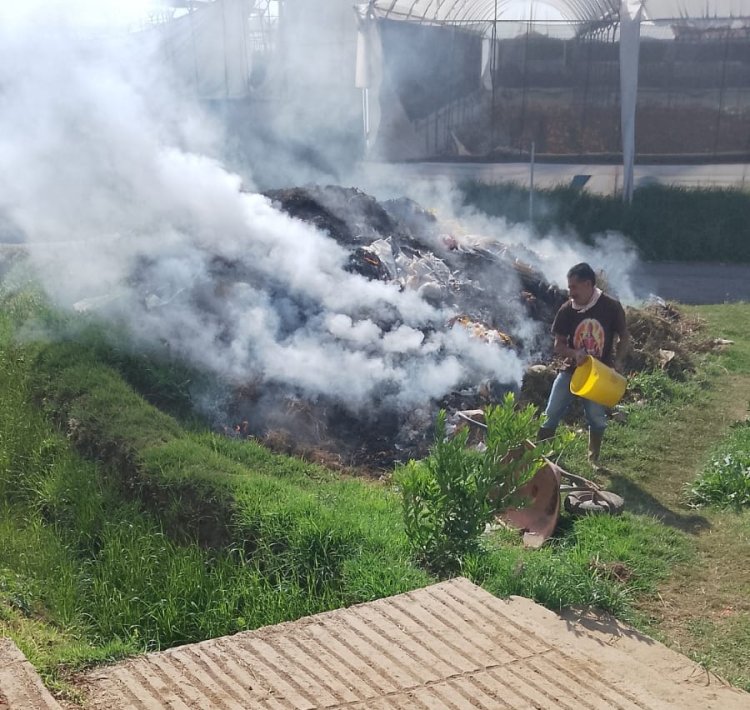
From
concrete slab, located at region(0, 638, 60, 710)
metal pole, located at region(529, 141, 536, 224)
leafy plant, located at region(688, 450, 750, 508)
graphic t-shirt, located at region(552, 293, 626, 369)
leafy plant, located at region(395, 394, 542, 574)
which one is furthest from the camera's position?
metal pole, located at region(529, 141, 536, 224)

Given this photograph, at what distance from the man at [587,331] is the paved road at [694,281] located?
21.4ft

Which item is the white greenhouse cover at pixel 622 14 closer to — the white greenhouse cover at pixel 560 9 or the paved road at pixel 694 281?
the white greenhouse cover at pixel 560 9

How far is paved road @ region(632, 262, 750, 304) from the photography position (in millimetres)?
13453

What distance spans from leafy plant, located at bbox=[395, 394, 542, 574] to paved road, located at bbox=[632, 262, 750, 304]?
8.72 metres

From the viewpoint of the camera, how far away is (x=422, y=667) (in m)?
4.08

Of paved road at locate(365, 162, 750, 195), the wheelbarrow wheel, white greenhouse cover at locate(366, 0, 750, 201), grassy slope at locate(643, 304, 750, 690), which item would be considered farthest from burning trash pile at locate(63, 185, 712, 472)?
paved road at locate(365, 162, 750, 195)

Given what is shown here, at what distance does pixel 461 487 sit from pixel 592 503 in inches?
59.7

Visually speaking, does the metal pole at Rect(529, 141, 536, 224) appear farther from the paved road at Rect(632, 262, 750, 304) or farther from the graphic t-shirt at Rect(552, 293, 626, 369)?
the graphic t-shirt at Rect(552, 293, 626, 369)

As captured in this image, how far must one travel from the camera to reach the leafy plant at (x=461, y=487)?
4961mm

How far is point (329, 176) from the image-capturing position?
17844mm

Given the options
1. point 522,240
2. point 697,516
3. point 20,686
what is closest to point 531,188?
point 522,240

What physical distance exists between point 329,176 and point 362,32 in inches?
109

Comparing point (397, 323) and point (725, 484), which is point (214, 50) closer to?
point (397, 323)

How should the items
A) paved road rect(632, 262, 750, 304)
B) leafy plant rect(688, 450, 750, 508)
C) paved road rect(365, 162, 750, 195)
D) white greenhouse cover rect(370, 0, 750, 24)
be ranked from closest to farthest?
leafy plant rect(688, 450, 750, 508), paved road rect(632, 262, 750, 304), white greenhouse cover rect(370, 0, 750, 24), paved road rect(365, 162, 750, 195)
